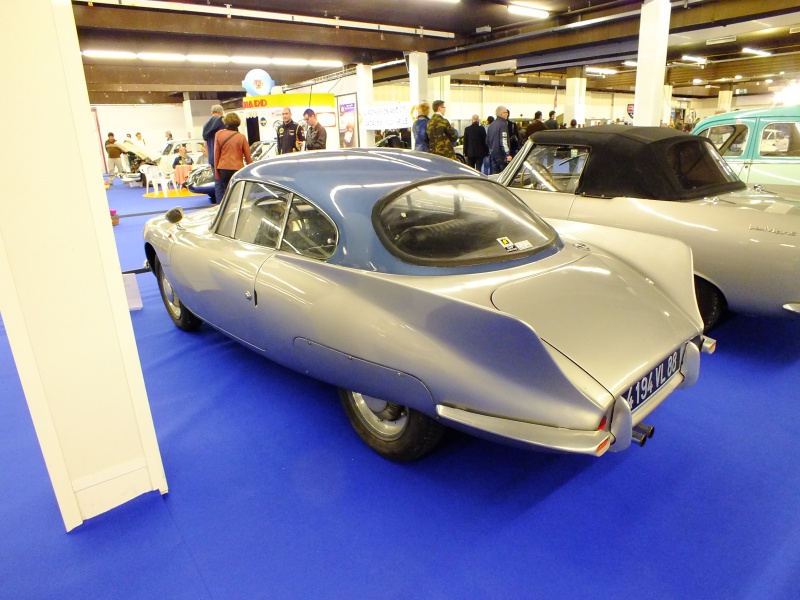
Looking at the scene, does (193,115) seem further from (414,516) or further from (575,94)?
(414,516)

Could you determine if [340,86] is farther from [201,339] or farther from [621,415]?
[621,415]

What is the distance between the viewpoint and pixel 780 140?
582 centimetres

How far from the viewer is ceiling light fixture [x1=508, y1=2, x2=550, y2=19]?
10492 mm

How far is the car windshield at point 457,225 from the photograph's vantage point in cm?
226

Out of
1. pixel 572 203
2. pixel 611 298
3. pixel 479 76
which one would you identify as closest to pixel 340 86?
pixel 479 76

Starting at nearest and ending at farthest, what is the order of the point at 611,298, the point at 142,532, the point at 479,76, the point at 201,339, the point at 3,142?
the point at 3,142
the point at 142,532
the point at 611,298
the point at 201,339
the point at 479,76

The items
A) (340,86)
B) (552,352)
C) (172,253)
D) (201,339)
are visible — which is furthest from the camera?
(340,86)

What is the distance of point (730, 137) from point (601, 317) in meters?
5.58

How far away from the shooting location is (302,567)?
1848 millimetres

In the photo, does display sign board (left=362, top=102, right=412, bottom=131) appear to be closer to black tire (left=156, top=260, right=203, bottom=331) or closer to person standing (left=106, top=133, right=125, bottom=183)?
person standing (left=106, top=133, right=125, bottom=183)

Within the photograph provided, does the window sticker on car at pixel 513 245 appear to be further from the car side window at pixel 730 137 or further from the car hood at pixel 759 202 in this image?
the car side window at pixel 730 137

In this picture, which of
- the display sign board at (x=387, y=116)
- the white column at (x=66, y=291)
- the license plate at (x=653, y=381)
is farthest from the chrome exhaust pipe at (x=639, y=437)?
the display sign board at (x=387, y=116)

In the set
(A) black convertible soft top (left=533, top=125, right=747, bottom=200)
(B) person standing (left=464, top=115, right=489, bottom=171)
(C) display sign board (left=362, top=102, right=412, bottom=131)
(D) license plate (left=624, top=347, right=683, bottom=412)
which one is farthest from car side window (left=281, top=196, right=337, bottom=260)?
(C) display sign board (left=362, top=102, right=412, bottom=131)

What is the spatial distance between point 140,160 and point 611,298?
19.2 metres
